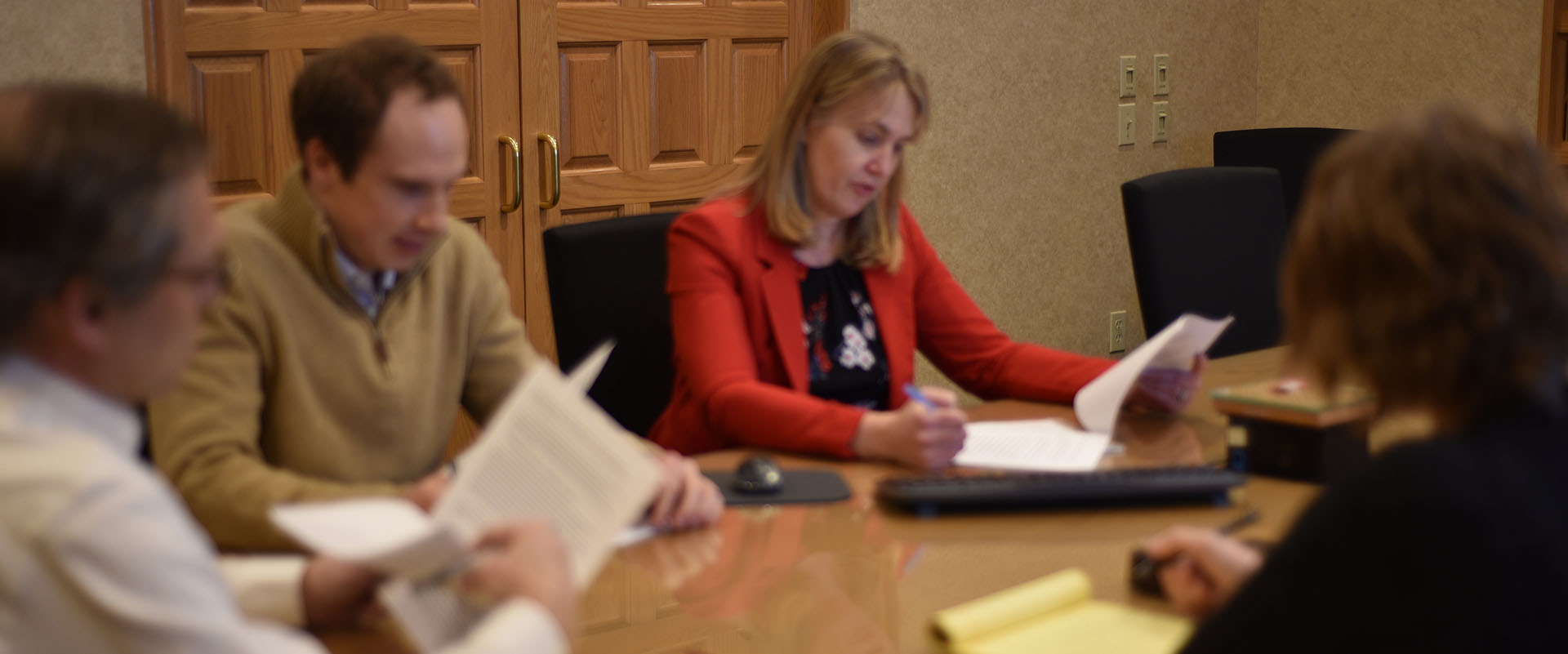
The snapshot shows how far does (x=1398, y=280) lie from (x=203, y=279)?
792mm

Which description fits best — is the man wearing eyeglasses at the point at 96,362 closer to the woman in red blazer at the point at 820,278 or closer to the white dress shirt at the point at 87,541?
the white dress shirt at the point at 87,541

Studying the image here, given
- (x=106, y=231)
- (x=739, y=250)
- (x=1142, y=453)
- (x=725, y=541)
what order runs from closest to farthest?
(x=106, y=231)
(x=725, y=541)
(x=1142, y=453)
(x=739, y=250)

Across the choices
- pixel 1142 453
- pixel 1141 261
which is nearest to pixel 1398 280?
pixel 1142 453

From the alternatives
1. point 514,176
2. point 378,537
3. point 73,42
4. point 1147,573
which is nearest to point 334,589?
point 378,537

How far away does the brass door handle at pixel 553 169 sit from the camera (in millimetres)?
3588

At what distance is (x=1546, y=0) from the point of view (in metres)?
4.26

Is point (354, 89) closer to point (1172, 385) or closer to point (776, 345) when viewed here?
point (776, 345)

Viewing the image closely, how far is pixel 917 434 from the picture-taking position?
1.91 meters

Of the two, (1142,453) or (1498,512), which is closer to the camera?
(1498,512)

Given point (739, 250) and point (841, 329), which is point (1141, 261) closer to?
point (841, 329)

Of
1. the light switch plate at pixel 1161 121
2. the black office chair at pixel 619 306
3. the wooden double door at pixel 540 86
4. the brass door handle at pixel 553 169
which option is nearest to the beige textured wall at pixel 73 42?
the wooden double door at pixel 540 86

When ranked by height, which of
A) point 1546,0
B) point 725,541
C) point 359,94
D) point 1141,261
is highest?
point 1546,0

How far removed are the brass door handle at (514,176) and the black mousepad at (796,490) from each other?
5.79 feet

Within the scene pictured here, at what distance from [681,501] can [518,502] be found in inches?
16.2
